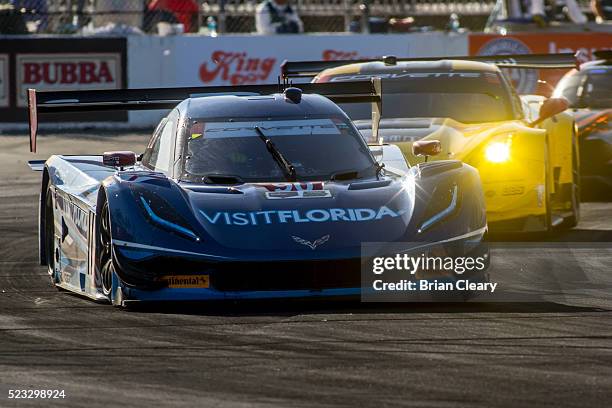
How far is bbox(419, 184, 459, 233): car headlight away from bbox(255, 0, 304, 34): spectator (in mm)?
15908

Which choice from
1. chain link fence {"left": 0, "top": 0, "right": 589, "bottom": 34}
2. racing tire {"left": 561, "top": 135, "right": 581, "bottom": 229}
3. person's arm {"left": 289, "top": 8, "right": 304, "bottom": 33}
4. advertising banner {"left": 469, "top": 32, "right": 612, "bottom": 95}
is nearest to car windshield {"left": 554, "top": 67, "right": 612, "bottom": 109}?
racing tire {"left": 561, "top": 135, "right": 581, "bottom": 229}

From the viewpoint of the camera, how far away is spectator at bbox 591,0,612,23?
82.5 ft

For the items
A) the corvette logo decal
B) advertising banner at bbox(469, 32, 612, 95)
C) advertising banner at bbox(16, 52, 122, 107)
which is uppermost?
advertising banner at bbox(469, 32, 612, 95)

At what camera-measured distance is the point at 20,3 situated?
922 inches

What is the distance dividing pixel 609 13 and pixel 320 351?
67.9 ft

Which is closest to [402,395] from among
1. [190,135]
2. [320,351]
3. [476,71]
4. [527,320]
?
[320,351]

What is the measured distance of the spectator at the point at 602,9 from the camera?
990 inches

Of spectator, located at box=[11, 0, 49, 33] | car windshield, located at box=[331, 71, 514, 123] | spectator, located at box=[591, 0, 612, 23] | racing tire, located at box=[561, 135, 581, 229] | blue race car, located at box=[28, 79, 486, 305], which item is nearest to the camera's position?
blue race car, located at box=[28, 79, 486, 305]

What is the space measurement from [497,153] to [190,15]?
13467mm

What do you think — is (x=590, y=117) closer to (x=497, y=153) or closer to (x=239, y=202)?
(x=497, y=153)

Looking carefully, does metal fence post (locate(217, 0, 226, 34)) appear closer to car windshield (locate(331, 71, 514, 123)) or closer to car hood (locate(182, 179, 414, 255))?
car windshield (locate(331, 71, 514, 123))

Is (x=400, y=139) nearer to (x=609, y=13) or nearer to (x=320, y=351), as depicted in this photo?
(x=320, y=351)

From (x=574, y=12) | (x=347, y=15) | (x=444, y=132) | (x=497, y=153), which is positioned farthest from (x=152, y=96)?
(x=574, y=12)

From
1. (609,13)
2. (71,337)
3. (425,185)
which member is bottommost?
(71,337)
